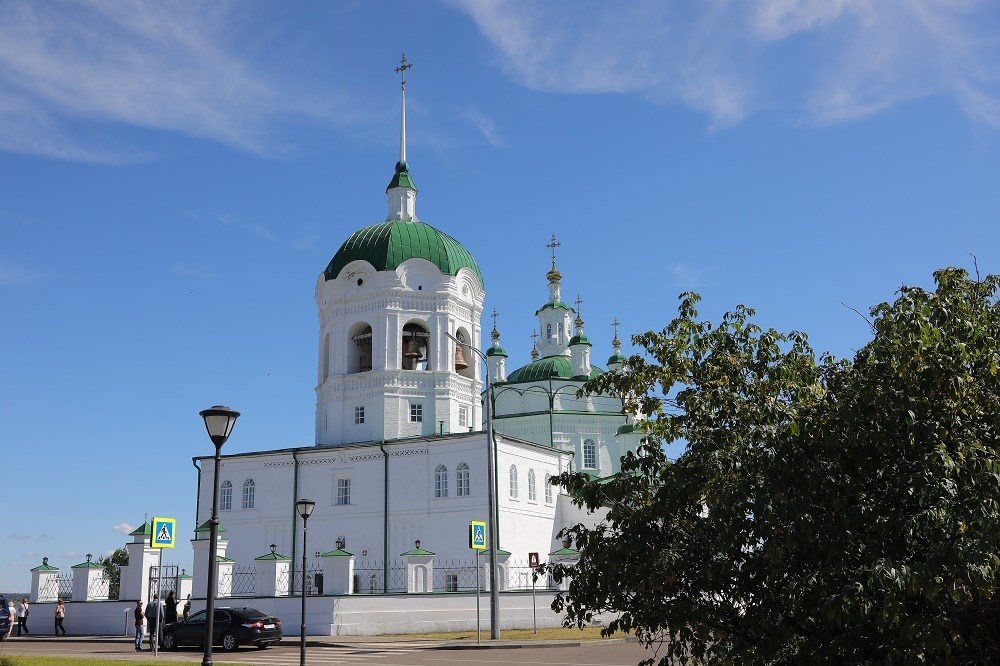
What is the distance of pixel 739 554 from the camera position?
8711mm

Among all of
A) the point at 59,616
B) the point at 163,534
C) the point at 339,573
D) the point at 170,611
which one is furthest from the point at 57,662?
the point at 59,616

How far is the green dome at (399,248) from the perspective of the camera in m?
39.9

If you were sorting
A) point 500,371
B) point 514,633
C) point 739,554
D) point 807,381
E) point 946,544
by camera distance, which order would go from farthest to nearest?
point 500,371 → point 514,633 → point 807,381 → point 739,554 → point 946,544

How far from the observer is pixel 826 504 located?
827 centimetres

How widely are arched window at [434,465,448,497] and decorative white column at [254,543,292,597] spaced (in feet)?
24.3

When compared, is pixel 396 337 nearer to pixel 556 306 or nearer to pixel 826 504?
pixel 556 306

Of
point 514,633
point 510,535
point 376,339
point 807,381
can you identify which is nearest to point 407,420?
point 376,339

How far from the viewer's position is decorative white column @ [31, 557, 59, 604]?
1276 inches

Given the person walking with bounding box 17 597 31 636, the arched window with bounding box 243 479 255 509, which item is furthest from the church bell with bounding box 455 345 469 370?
the person walking with bounding box 17 597 31 636

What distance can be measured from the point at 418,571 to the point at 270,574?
15.5 ft

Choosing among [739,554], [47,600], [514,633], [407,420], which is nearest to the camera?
[739,554]

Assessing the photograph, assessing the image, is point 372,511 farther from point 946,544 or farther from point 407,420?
point 946,544

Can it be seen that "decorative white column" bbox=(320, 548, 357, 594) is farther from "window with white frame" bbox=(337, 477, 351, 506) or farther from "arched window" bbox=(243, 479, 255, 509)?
"arched window" bbox=(243, 479, 255, 509)

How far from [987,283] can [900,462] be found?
7.32 feet
